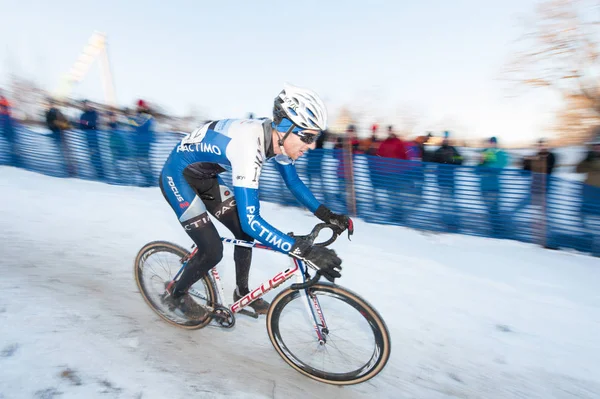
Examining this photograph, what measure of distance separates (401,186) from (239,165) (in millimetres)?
4588

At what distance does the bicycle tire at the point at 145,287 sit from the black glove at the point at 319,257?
1189 millimetres

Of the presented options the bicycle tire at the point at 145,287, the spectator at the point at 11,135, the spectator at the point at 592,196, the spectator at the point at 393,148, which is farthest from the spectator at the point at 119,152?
the spectator at the point at 592,196

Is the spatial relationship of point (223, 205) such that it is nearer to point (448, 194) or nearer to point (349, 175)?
point (349, 175)

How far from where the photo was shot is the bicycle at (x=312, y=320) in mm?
2430

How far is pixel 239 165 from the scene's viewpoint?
7.69ft

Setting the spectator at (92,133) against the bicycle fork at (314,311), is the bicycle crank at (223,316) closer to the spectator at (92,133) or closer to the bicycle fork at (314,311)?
the bicycle fork at (314,311)

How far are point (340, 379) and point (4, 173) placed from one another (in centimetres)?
968

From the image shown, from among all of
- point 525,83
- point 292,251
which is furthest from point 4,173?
A: point 525,83

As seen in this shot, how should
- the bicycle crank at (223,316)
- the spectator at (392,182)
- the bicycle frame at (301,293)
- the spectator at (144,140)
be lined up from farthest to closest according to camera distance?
the spectator at (144,140) → the spectator at (392,182) → the bicycle crank at (223,316) → the bicycle frame at (301,293)

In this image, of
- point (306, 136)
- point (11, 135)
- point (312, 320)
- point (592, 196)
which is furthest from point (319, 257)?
point (11, 135)

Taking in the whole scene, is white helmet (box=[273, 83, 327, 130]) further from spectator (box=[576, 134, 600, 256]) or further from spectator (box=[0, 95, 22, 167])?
spectator (box=[0, 95, 22, 167])

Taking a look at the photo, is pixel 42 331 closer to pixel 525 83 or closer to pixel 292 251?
pixel 292 251

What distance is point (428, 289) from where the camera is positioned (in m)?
4.07

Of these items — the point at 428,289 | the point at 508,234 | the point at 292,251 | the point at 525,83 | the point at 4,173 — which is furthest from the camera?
the point at 525,83
